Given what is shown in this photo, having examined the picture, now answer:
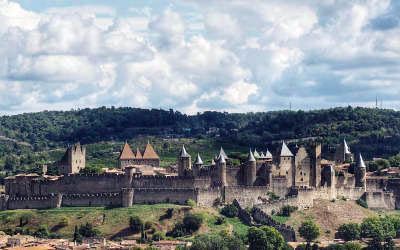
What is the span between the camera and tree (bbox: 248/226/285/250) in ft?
309

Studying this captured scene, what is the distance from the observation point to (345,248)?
94938mm

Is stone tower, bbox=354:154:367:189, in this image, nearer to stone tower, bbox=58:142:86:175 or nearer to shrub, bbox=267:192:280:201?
shrub, bbox=267:192:280:201

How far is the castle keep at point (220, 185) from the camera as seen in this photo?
108 metres

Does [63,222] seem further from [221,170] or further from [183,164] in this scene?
[221,170]

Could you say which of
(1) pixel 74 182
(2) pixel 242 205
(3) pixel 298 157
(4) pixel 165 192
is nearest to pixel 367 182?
(3) pixel 298 157

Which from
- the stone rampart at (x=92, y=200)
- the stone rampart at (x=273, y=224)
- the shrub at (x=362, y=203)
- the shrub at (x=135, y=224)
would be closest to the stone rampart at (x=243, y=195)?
the stone rampart at (x=273, y=224)

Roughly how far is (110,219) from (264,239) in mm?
18002

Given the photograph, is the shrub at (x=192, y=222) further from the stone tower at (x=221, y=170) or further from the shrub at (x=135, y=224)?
the stone tower at (x=221, y=170)

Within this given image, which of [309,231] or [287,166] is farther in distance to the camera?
[287,166]

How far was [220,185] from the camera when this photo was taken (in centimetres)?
10881

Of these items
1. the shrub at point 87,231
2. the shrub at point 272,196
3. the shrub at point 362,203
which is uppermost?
the shrub at point 272,196

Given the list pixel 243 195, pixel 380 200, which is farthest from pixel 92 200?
pixel 380 200

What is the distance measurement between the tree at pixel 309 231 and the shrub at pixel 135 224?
53.0ft

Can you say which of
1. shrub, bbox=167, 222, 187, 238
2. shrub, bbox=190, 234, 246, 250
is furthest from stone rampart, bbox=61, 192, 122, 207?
shrub, bbox=190, 234, 246, 250
